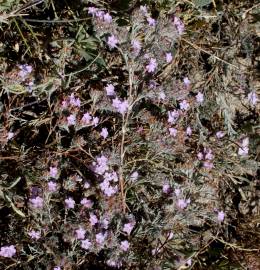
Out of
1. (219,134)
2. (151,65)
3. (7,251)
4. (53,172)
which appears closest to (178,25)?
(151,65)

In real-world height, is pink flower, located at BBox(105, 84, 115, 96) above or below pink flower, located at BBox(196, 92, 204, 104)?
above

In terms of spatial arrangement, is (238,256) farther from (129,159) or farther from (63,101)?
(63,101)

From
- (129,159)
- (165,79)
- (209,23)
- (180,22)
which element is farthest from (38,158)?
(209,23)

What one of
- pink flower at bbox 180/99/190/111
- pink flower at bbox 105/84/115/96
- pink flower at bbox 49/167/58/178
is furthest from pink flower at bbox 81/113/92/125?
pink flower at bbox 180/99/190/111

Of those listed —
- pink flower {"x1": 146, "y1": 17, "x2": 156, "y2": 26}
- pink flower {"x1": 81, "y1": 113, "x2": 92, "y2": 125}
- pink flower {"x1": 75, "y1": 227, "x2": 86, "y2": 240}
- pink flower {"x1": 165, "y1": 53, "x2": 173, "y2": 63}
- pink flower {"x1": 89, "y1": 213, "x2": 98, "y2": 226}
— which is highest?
pink flower {"x1": 146, "y1": 17, "x2": 156, "y2": 26}

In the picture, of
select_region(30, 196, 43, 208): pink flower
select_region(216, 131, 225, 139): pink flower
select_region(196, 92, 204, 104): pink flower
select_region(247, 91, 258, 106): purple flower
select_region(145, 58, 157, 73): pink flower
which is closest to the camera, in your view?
select_region(30, 196, 43, 208): pink flower

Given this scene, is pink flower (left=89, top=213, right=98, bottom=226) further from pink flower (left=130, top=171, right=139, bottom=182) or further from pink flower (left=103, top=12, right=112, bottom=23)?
pink flower (left=103, top=12, right=112, bottom=23)

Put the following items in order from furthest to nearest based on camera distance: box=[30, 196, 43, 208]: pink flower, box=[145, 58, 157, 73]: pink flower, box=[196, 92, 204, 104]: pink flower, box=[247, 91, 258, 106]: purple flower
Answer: box=[247, 91, 258, 106]: purple flower, box=[196, 92, 204, 104]: pink flower, box=[145, 58, 157, 73]: pink flower, box=[30, 196, 43, 208]: pink flower

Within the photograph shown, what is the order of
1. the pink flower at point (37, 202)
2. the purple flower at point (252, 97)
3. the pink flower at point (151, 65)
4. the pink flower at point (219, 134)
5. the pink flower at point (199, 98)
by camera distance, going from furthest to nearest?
the purple flower at point (252, 97) < the pink flower at point (219, 134) < the pink flower at point (199, 98) < the pink flower at point (151, 65) < the pink flower at point (37, 202)

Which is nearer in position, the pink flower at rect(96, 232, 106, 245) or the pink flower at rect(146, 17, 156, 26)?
the pink flower at rect(96, 232, 106, 245)

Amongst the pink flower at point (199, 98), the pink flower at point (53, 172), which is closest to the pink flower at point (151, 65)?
the pink flower at point (199, 98)

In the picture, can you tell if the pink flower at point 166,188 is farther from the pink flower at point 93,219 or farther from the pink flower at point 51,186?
the pink flower at point 51,186

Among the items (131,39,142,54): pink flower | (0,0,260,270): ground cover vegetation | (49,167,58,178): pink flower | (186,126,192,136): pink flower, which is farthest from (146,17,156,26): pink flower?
(49,167,58,178): pink flower
